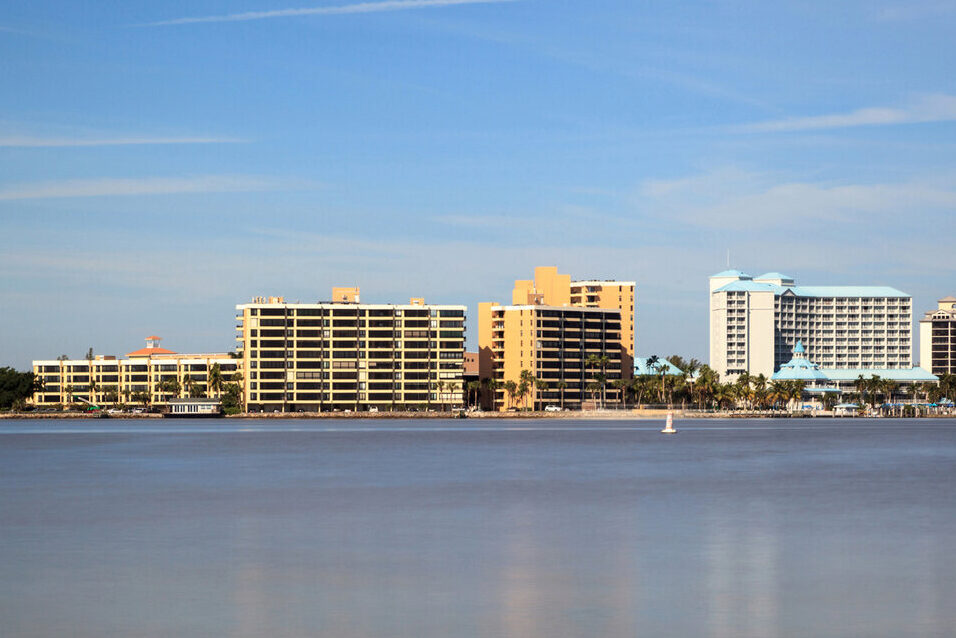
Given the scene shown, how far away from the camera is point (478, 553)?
1380 inches

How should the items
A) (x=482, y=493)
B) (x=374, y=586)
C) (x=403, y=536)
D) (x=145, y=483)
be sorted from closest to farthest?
(x=374, y=586), (x=403, y=536), (x=482, y=493), (x=145, y=483)

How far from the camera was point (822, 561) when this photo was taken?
110 ft

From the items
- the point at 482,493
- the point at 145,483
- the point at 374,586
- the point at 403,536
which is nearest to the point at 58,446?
the point at 145,483

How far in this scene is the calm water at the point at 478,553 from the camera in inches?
969

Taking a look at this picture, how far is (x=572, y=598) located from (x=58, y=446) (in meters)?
101

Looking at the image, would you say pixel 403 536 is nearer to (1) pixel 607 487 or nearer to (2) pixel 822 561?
(2) pixel 822 561

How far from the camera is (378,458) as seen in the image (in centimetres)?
9431

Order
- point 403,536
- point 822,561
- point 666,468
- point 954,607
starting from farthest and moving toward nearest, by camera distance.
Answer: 1. point 666,468
2. point 403,536
3. point 822,561
4. point 954,607

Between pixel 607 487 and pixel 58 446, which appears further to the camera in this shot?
pixel 58 446

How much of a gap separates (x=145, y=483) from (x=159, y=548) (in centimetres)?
2977

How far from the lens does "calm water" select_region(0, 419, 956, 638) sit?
80.7 ft

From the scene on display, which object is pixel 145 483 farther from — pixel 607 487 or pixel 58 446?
pixel 58 446

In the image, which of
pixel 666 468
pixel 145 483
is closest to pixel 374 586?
pixel 145 483

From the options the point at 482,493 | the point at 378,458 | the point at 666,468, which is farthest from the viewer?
the point at 378,458
